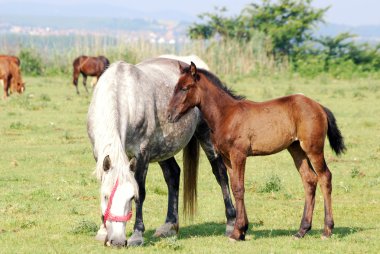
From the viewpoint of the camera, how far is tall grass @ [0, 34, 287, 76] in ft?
120

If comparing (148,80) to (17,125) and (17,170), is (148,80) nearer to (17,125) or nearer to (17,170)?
(17,170)

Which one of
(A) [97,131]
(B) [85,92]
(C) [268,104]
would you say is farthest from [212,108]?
(B) [85,92]

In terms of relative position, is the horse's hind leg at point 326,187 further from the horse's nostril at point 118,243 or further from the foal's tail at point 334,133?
the horse's nostril at point 118,243

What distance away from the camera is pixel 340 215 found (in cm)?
974

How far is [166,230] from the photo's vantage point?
857cm

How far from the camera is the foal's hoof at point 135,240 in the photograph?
766 centimetres

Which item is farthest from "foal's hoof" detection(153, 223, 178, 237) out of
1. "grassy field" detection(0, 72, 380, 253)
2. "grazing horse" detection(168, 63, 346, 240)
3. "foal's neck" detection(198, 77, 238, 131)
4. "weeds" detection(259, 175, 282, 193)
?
"weeds" detection(259, 175, 282, 193)

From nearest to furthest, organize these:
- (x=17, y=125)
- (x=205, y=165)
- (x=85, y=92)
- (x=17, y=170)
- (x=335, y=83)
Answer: (x=17, y=170) < (x=205, y=165) < (x=17, y=125) < (x=85, y=92) < (x=335, y=83)

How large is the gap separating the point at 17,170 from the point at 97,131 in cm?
580

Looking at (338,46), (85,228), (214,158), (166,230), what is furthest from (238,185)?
(338,46)

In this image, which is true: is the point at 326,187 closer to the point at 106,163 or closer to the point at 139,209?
the point at 139,209

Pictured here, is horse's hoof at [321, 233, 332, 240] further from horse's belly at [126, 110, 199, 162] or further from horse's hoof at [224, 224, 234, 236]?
horse's belly at [126, 110, 199, 162]

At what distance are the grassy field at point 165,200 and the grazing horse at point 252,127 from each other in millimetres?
460

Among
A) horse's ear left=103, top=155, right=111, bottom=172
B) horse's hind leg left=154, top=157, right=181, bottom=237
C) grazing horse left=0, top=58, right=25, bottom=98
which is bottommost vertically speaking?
grazing horse left=0, top=58, right=25, bottom=98
